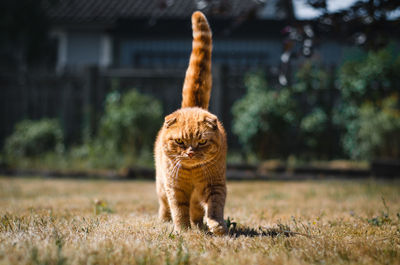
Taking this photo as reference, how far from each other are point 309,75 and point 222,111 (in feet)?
6.81

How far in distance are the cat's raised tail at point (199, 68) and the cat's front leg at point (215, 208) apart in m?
0.89

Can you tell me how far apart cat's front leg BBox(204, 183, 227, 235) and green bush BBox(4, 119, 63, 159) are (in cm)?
641

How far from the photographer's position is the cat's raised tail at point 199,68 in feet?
10.8

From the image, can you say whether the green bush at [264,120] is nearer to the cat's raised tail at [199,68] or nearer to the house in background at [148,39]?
the cat's raised tail at [199,68]

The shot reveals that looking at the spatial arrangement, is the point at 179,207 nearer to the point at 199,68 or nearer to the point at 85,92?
the point at 199,68

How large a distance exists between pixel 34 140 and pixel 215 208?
268 inches

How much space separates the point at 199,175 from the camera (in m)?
2.85

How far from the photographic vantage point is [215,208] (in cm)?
277

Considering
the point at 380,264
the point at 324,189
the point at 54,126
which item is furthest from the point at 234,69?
the point at 380,264

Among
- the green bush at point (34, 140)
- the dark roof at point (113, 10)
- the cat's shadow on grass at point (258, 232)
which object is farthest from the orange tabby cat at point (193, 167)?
the dark roof at point (113, 10)

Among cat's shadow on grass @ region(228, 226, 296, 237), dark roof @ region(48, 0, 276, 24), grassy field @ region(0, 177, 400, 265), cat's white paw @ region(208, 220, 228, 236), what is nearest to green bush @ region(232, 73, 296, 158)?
grassy field @ region(0, 177, 400, 265)

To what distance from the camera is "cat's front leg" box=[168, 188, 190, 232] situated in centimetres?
283

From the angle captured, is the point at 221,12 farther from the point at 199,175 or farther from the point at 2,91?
the point at 2,91

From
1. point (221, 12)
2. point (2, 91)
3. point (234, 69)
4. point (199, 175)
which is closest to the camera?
point (199, 175)
